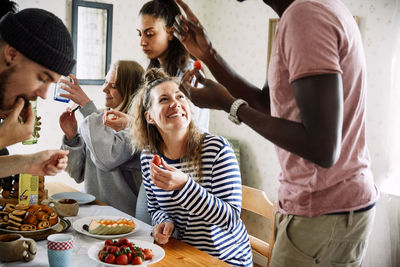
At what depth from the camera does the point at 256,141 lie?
3.61 meters

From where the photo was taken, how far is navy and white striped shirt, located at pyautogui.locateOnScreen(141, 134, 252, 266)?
166cm

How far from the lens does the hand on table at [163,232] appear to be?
1589 mm

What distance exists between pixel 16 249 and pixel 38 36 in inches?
25.4

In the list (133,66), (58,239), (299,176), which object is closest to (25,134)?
(58,239)

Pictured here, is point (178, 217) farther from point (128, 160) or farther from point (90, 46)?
point (90, 46)

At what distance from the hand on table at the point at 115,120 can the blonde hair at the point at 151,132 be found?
0.04m

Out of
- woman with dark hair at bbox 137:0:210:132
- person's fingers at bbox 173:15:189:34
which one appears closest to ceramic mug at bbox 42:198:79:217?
woman with dark hair at bbox 137:0:210:132

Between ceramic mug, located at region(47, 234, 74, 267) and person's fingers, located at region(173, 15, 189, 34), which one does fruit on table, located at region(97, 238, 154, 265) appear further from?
person's fingers, located at region(173, 15, 189, 34)

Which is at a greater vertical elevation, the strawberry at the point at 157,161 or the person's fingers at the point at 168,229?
the strawberry at the point at 157,161

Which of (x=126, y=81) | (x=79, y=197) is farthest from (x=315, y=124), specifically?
(x=126, y=81)

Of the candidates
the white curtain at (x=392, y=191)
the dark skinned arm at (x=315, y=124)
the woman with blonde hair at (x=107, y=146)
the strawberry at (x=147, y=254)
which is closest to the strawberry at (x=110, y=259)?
the strawberry at (x=147, y=254)

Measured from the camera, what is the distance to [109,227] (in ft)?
5.25

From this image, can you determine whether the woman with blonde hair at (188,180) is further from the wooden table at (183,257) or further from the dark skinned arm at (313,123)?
the dark skinned arm at (313,123)

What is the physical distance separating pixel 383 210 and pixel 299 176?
185cm
